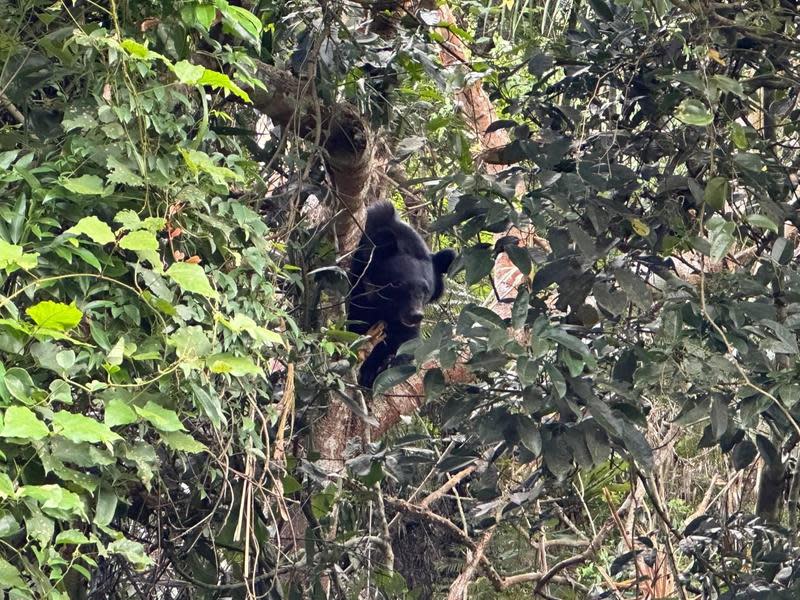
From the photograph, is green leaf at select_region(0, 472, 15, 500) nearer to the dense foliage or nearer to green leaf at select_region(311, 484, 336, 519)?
the dense foliage

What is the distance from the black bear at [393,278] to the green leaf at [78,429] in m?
3.07

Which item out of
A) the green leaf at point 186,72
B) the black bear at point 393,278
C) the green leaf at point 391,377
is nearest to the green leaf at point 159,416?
the green leaf at point 186,72

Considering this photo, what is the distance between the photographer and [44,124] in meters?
2.37

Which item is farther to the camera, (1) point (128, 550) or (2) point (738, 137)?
(2) point (738, 137)

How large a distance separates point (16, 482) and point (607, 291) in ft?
5.28

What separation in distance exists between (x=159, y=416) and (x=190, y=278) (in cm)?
28

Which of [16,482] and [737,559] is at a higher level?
[16,482]

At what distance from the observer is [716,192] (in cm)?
255

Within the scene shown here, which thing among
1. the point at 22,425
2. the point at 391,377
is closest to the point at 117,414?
the point at 22,425

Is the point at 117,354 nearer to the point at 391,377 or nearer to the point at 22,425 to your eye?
the point at 22,425

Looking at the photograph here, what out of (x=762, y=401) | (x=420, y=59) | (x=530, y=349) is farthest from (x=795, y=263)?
(x=420, y=59)

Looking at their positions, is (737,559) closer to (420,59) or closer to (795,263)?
(795,263)

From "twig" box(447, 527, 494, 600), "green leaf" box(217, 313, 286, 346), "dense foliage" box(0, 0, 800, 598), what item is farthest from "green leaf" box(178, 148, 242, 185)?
"twig" box(447, 527, 494, 600)

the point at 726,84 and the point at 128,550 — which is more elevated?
the point at 726,84
